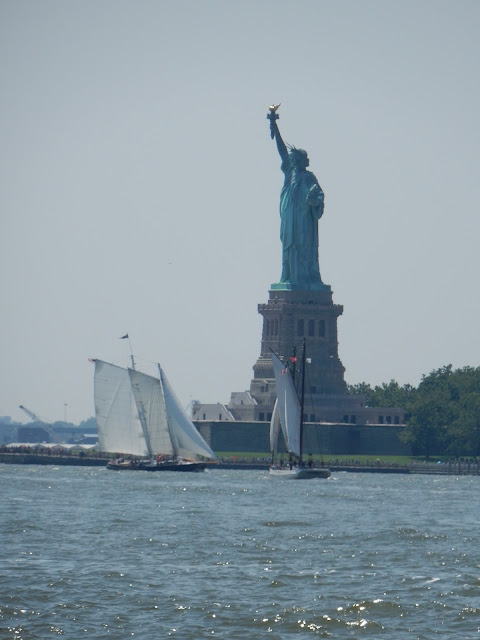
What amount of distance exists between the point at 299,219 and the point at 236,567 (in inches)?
4702

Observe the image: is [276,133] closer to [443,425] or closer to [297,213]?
[297,213]

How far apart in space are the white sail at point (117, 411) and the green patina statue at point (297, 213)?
38.8 metres

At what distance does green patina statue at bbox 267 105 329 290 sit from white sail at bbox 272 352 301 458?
140 feet

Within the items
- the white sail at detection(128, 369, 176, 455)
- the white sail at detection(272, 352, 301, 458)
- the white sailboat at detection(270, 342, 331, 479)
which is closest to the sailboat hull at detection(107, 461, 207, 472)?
the white sail at detection(128, 369, 176, 455)

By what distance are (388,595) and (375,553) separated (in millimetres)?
12453

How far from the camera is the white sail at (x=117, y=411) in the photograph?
147 meters

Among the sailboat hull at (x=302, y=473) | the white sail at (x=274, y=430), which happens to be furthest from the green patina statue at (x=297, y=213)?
the sailboat hull at (x=302, y=473)

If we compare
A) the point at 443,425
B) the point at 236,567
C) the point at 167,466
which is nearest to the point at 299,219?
the point at 443,425

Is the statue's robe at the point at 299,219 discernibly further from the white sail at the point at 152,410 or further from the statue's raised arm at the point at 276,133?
the white sail at the point at 152,410

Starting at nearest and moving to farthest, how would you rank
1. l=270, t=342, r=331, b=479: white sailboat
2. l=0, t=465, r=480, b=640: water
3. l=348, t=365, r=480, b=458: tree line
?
l=0, t=465, r=480, b=640: water < l=270, t=342, r=331, b=479: white sailboat < l=348, t=365, r=480, b=458: tree line

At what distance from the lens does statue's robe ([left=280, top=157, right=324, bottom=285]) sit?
17975 centimetres

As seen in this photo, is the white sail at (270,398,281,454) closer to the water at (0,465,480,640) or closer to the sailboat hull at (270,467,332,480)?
the sailboat hull at (270,467,332,480)

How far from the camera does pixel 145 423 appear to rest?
146 metres

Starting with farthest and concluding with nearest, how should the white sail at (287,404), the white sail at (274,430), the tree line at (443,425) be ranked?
1. the tree line at (443,425)
2. the white sail at (274,430)
3. the white sail at (287,404)
